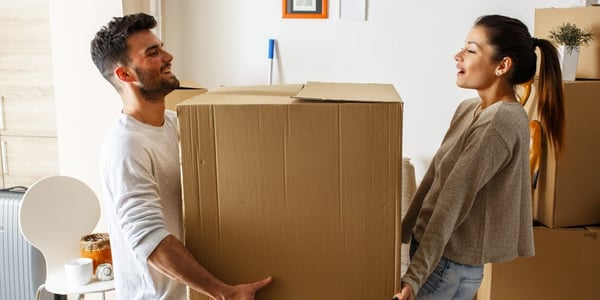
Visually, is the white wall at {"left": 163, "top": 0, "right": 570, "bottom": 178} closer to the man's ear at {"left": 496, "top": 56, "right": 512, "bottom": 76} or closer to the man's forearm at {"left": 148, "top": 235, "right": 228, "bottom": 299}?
the man's ear at {"left": 496, "top": 56, "right": 512, "bottom": 76}

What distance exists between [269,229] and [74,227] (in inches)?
50.2

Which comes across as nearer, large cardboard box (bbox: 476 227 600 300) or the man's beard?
the man's beard

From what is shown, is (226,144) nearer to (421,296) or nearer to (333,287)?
(333,287)

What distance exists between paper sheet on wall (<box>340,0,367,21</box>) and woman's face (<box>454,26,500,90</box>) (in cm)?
120

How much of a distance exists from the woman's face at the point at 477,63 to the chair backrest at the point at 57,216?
4.76 feet

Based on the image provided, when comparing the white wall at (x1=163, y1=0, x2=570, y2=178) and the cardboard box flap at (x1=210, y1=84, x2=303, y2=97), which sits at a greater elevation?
the white wall at (x1=163, y1=0, x2=570, y2=178)

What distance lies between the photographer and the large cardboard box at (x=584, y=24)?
2186 millimetres

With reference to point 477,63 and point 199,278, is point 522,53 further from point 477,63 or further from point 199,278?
point 199,278

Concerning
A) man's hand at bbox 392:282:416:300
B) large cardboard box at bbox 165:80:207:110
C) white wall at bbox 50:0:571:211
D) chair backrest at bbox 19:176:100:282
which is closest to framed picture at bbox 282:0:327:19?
white wall at bbox 50:0:571:211

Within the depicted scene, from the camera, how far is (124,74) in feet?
4.60

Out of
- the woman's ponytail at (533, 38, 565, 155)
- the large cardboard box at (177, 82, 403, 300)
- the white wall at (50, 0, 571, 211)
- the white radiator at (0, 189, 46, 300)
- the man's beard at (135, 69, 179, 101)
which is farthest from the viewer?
the white wall at (50, 0, 571, 211)

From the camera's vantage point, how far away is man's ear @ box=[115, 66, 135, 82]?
4.59ft

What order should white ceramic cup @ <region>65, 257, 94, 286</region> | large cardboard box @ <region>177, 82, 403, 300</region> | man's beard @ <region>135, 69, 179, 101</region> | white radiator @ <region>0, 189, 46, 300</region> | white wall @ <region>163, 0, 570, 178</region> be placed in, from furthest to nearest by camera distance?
white wall @ <region>163, 0, 570, 178</region> → white radiator @ <region>0, 189, 46, 300</region> → white ceramic cup @ <region>65, 257, 94, 286</region> → man's beard @ <region>135, 69, 179, 101</region> → large cardboard box @ <region>177, 82, 403, 300</region>

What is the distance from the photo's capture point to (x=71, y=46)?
252 cm
